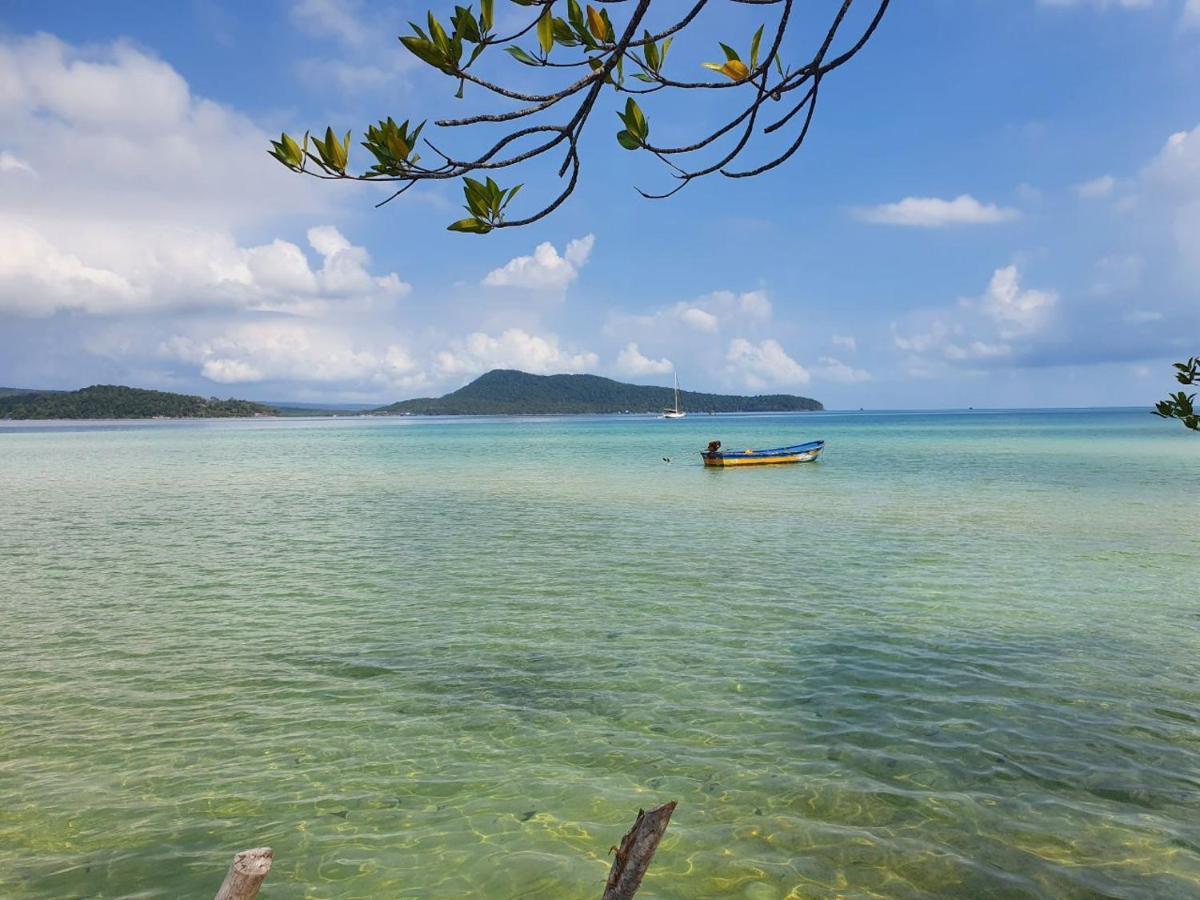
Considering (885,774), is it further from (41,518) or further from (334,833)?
(41,518)

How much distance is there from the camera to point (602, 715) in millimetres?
8586

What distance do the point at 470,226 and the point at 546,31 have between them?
711mm

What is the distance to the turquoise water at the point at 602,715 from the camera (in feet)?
19.4

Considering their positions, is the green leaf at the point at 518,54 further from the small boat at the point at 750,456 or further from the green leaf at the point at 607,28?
the small boat at the point at 750,456

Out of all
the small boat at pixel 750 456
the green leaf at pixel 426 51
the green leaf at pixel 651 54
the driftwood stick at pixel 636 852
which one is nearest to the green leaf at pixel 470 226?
the green leaf at pixel 426 51

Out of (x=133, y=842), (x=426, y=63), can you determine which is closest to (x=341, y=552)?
(x=133, y=842)

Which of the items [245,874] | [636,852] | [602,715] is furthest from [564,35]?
[602,715]

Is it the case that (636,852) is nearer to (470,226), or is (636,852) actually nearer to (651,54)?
(470,226)

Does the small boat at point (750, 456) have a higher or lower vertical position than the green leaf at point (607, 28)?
lower

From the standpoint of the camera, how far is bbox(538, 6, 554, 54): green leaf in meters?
2.62

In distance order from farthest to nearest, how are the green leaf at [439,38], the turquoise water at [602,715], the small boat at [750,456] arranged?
the small boat at [750,456]
the turquoise water at [602,715]
the green leaf at [439,38]

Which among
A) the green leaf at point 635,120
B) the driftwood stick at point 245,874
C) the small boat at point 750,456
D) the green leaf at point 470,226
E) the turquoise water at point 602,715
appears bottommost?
the turquoise water at point 602,715

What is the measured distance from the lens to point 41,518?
2578cm

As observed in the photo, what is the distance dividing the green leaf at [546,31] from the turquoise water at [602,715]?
5459mm
